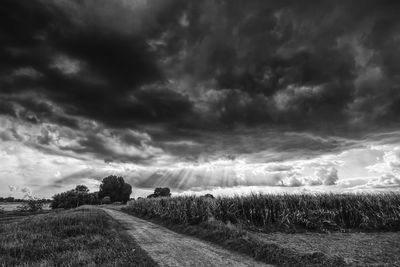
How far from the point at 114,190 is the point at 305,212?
116787 mm

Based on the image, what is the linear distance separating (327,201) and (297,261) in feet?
45.1

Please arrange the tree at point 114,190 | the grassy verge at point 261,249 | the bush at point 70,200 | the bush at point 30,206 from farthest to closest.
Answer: the tree at point 114,190
the bush at point 70,200
the bush at point 30,206
the grassy verge at point 261,249

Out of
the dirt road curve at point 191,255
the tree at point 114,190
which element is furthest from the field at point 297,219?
the tree at point 114,190

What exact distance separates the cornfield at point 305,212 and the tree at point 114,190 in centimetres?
10924

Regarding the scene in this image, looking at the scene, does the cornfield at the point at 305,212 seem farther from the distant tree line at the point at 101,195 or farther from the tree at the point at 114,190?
the tree at the point at 114,190

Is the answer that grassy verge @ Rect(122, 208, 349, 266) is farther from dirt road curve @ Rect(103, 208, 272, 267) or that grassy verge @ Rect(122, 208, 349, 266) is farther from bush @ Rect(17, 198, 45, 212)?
bush @ Rect(17, 198, 45, 212)

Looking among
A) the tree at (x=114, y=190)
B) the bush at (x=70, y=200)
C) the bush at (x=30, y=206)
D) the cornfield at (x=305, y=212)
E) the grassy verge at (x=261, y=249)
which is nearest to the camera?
the grassy verge at (x=261, y=249)

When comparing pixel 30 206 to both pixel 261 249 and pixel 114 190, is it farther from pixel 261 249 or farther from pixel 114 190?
pixel 261 249

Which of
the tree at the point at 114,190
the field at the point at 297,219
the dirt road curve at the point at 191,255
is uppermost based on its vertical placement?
the tree at the point at 114,190

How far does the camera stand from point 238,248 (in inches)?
540

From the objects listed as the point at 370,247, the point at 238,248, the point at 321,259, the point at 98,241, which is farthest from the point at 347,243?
the point at 98,241

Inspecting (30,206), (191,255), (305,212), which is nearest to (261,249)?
(191,255)

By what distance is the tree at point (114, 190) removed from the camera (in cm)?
12431

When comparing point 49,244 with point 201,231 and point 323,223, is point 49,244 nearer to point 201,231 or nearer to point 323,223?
point 201,231
